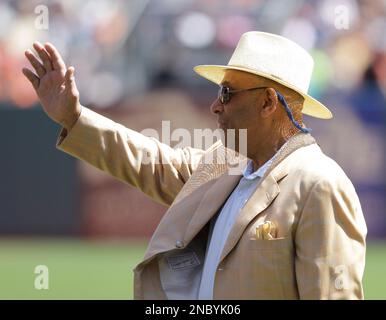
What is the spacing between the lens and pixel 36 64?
171 inches

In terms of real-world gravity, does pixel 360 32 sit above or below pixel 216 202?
above

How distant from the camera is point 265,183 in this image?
3.94 meters

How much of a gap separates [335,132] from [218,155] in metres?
8.33

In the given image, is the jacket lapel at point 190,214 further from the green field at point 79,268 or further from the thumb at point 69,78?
the green field at point 79,268

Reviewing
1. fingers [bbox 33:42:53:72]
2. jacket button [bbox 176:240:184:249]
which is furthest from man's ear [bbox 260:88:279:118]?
fingers [bbox 33:42:53:72]

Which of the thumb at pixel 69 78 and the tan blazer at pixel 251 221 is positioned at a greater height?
the thumb at pixel 69 78

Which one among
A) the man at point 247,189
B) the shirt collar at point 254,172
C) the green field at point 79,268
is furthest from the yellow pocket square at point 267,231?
the green field at point 79,268

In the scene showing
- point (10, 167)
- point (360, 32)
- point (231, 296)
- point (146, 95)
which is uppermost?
point (360, 32)

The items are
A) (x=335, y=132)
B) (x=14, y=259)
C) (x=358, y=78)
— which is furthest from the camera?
(x=358, y=78)

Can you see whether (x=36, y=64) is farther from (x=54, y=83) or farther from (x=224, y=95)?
(x=224, y=95)

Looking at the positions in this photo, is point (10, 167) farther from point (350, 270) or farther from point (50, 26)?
point (350, 270)

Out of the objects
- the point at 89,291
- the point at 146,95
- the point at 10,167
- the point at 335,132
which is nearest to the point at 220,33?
the point at 146,95

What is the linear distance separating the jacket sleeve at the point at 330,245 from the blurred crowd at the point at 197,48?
29.5 ft

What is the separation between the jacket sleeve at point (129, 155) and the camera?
4.41 m
